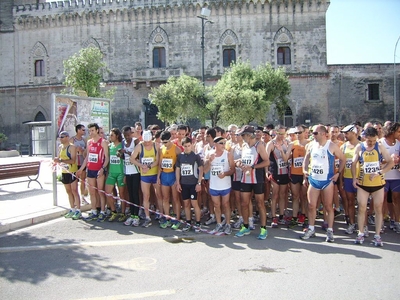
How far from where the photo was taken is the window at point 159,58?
3302 centimetres

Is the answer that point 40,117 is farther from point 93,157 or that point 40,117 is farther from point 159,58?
point 93,157

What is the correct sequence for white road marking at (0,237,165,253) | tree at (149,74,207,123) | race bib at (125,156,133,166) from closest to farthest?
white road marking at (0,237,165,253) → race bib at (125,156,133,166) → tree at (149,74,207,123)

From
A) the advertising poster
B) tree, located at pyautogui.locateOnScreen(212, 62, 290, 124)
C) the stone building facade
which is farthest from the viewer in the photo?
the stone building facade

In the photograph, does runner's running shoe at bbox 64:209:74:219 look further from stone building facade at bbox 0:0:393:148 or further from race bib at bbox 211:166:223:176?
stone building facade at bbox 0:0:393:148

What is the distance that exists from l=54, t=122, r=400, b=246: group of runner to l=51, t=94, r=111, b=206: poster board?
2.26 ft

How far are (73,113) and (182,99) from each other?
13093 mm

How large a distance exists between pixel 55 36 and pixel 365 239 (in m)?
34.7

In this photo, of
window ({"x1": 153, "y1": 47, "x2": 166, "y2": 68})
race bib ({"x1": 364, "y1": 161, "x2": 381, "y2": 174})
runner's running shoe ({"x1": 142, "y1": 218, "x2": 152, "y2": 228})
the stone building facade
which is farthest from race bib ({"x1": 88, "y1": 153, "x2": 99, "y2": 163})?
window ({"x1": 153, "y1": 47, "x2": 166, "y2": 68})

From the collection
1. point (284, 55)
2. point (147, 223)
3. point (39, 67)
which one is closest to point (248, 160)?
point (147, 223)

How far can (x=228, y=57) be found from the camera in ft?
106

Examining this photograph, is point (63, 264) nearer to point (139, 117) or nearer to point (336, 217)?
point (336, 217)

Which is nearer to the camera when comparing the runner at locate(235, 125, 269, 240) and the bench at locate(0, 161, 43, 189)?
the runner at locate(235, 125, 269, 240)

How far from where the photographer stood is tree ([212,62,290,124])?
2077 cm

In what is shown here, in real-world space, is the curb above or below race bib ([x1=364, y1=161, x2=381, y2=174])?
below
